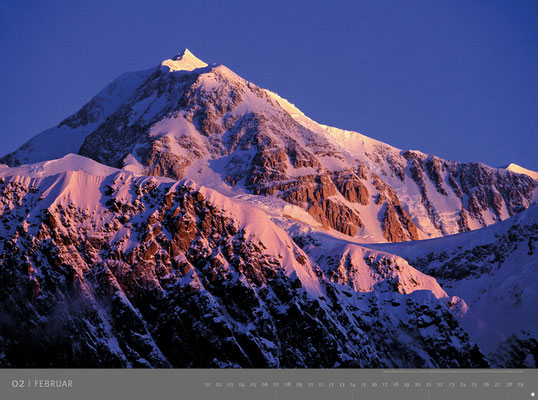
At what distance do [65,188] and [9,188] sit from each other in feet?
36.3

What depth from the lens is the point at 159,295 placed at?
155m

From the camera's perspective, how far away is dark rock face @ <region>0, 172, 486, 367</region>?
141000 mm
